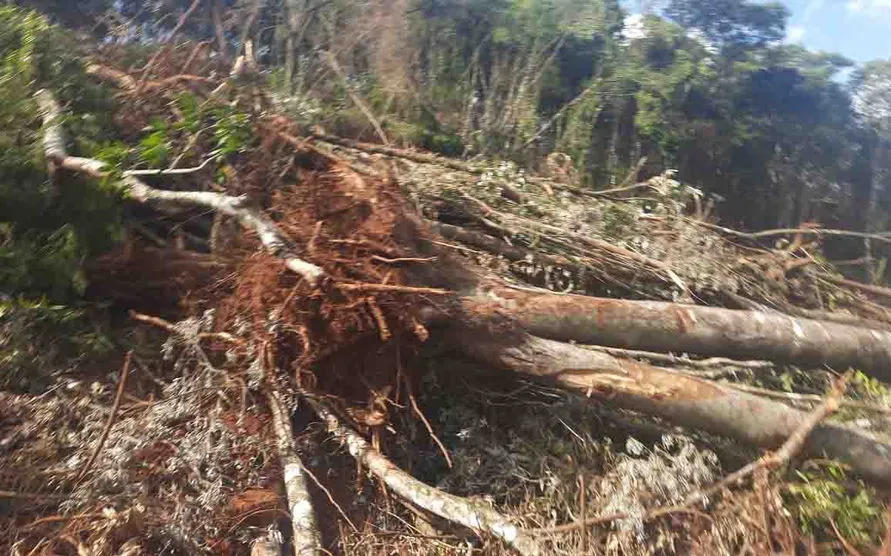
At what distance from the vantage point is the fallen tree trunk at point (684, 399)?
328 centimetres

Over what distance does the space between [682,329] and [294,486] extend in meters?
1.87

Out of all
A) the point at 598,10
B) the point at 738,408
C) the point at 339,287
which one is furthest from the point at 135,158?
the point at 598,10

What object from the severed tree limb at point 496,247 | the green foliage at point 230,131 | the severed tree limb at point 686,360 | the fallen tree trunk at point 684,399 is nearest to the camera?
the fallen tree trunk at point 684,399

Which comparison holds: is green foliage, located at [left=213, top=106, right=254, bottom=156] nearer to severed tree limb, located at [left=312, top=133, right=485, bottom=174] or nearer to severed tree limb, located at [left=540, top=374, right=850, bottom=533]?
severed tree limb, located at [left=312, top=133, right=485, bottom=174]

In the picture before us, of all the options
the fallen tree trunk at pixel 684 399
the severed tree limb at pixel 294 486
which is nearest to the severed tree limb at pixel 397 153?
the fallen tree trunk at pixel 684 399

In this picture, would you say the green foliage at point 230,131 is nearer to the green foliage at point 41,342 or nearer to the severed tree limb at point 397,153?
the severed tree limb at point 397,153

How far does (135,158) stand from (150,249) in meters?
0.51

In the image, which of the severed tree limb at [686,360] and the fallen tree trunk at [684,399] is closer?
the fallen tree trunk at [684,399]

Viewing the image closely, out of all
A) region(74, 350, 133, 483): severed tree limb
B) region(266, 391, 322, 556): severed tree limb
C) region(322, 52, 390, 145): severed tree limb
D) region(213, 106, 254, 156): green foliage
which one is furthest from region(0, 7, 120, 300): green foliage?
region(322, 52, 390, 145): severed tree limb

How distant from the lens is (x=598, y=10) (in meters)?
7.44

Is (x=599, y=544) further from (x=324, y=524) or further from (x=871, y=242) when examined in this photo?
(x=871, y=242)

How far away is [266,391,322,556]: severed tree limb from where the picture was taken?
2.92 metres

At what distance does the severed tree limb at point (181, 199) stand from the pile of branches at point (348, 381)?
0.02 metres

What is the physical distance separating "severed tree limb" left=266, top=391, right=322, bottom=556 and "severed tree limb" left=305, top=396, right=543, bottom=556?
16cm
